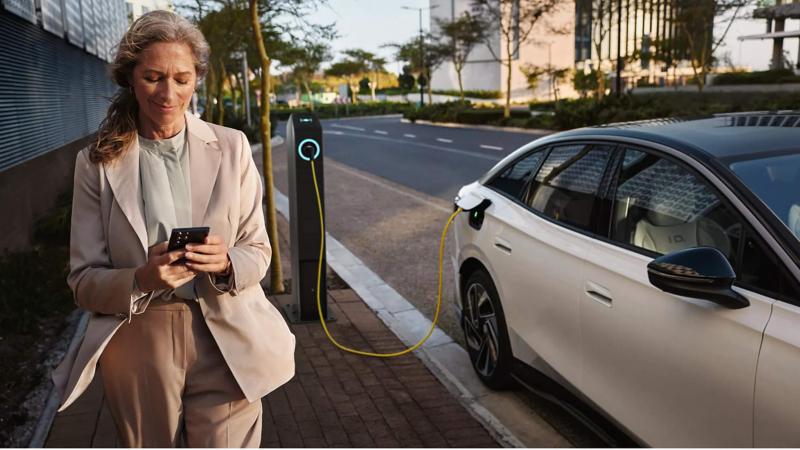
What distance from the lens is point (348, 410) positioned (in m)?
4.44

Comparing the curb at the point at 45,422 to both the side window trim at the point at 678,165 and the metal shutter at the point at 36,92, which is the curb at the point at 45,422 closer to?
the metal shutter at the point at 36,92

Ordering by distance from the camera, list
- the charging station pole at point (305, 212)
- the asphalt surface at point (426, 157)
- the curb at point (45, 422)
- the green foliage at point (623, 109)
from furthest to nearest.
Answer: the green foliage at point (623, 109) → the asphalt surface at point (426, 157) → the charging station pole at point (305, 212) → the curb at point (45, 422)

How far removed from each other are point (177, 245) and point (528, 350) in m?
2.56

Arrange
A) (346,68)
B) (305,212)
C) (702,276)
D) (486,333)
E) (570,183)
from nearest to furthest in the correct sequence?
(702,276) < (570,183) < (486,333) < (305,212) < (346,68)

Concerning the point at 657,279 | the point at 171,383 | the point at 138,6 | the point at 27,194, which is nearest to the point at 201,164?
the point at 171,383

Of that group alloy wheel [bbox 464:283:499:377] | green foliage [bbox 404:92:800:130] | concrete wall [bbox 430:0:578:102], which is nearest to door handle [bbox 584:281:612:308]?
alloy wheel [bbox 464:283:499:377]

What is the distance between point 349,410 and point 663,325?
2.13m

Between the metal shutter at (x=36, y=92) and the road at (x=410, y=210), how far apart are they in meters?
3.51

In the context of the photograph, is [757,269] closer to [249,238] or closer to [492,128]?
[249,238]

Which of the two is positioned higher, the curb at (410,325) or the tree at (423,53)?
the tree at (423,53)

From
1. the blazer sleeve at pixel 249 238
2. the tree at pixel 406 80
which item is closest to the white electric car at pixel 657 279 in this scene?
the blazer sleeve at pixel 249 238

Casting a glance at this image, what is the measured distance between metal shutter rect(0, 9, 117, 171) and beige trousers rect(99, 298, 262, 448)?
11.3 feet

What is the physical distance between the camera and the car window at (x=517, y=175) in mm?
4566

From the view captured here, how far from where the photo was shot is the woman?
217 centimetres
